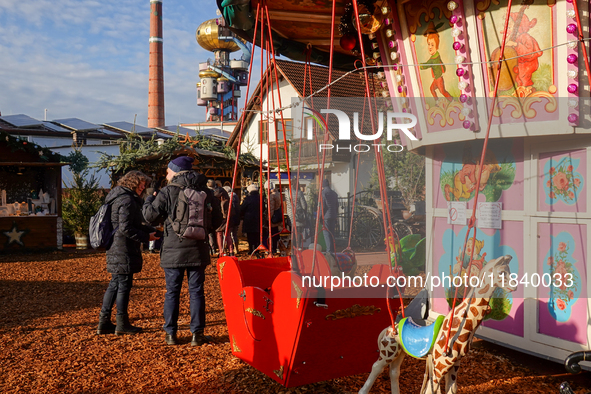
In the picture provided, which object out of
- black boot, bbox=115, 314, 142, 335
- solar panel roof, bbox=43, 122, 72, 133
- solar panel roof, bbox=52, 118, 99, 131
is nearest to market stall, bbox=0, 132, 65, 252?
black boot, bbox=115, 314, 142, 335

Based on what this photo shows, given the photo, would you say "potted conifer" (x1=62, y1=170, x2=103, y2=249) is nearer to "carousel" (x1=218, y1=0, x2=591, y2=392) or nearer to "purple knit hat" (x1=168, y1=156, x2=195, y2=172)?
"purple knit hat" (x1=168, y1=156, x2=195, y2=172)

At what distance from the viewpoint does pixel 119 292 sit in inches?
193

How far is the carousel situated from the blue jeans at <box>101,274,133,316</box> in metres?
1.35

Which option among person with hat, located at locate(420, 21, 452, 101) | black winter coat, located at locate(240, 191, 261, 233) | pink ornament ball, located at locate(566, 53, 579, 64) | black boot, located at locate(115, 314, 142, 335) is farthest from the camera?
black winter coat, located at locate(240, 191, 261, 233)

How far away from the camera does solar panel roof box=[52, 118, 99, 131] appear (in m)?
28.0

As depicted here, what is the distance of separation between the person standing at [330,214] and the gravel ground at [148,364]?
1.03 metres

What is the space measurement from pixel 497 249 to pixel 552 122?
55.4 inches

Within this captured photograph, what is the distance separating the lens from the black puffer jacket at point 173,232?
448cm

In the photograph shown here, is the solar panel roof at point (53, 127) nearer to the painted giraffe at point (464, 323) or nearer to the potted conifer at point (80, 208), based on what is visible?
the potted conifer at point (80, 208)

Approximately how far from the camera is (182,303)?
670 centimetres

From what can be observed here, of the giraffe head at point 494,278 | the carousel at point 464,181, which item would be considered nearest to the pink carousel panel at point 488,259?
the carousel at point 464,181

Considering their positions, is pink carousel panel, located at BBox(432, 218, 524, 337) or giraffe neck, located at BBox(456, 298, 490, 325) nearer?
giraffe neck, located at BBox(456, 298, 490, 325)

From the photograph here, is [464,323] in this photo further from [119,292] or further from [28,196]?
[28,196]

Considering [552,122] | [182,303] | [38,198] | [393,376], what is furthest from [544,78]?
[38,198]
